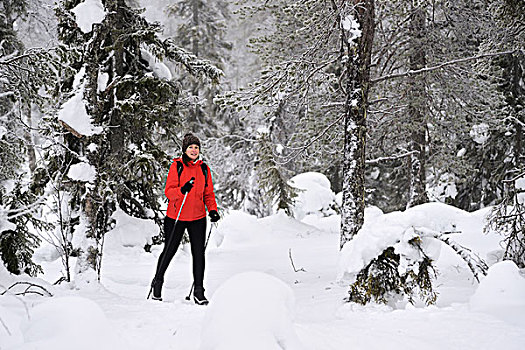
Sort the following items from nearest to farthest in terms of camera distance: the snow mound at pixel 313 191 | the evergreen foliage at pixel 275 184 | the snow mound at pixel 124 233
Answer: the snow mound at pixel 124 233 < the evergreen foliage at pixel 275 184 < the snow mound at pixel 313 191

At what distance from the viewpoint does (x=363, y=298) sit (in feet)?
13.1

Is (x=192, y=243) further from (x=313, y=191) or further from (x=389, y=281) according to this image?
(x=313, y=191)

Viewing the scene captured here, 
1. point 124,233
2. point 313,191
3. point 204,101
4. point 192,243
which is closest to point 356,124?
point 192,243

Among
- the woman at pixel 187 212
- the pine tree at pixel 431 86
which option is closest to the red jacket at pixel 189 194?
the woman at pixel 187 212

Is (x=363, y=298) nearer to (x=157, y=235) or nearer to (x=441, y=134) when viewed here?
(x=157, y=235)

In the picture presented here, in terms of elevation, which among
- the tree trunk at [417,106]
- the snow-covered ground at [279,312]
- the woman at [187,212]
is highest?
the tree trunk at [417,106]

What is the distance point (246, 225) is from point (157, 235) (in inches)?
151

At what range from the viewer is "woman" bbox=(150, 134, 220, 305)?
4.48m

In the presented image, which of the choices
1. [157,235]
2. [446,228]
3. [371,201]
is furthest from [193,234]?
[371,201]

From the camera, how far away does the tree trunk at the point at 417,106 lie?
796cm

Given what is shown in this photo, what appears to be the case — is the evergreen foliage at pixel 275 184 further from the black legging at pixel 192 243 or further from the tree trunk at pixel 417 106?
Answer: the black legging at pixel 192 243

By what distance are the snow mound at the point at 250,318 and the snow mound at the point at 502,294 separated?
6.83ft

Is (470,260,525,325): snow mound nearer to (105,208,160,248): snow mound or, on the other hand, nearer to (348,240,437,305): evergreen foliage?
(348,240,437,305): evergreen foliage

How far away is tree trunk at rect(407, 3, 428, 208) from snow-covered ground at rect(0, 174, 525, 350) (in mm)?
2635
